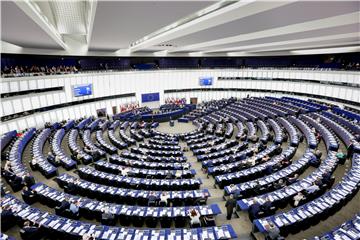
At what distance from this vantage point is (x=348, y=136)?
20516mm

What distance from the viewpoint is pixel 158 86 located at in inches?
1805

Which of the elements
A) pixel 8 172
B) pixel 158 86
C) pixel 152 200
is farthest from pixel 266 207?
pixel 158 86

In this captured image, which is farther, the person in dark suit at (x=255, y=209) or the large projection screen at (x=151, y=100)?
the large projection screen at (x=151, y=100)

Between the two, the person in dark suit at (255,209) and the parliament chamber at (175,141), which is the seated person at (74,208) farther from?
the person in dark suit at (255,209)

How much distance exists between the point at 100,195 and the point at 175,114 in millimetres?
24345

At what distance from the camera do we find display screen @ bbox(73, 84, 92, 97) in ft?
112

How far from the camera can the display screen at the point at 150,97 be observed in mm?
44644

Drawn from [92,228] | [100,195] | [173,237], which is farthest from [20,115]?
[173,237]

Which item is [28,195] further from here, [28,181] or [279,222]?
[279,222]

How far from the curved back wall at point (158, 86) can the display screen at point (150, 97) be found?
0.82 meters

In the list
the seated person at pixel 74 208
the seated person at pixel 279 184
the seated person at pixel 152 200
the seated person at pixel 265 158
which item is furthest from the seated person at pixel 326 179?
the seated person at pixel 74 208

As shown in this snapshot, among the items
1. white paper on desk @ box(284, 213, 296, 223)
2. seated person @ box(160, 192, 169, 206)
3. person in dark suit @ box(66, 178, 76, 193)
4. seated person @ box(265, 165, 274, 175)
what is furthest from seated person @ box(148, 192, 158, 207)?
seated person @ box(265, 165, 274, 175)

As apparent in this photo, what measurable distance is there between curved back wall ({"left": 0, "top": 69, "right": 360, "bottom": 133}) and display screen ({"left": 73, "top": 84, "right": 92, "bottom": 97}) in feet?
2.35

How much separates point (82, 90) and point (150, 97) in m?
14.1
